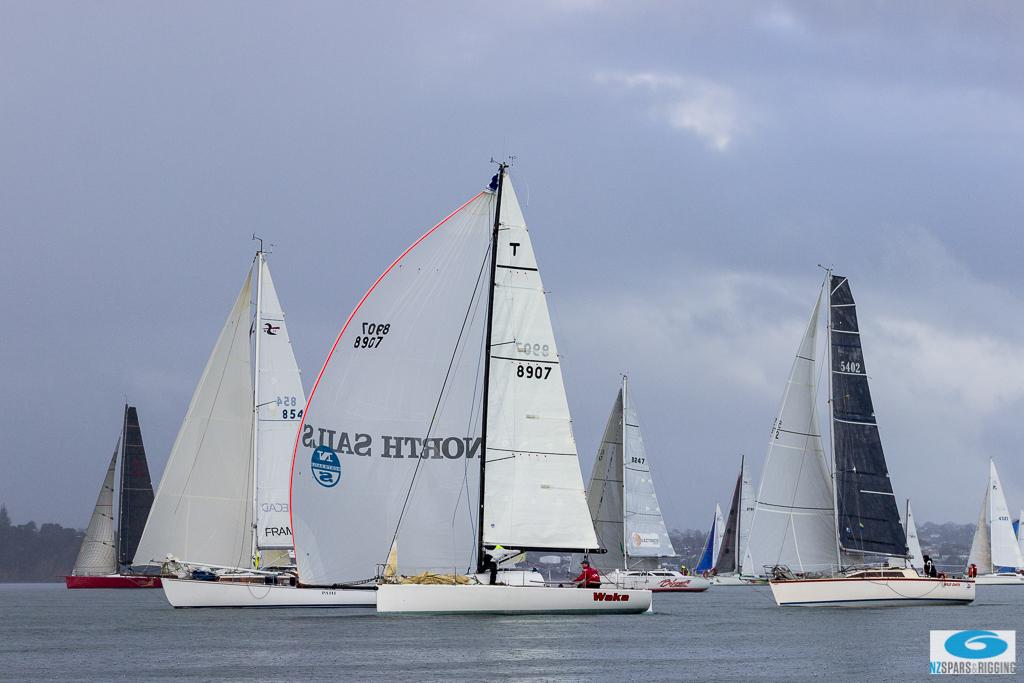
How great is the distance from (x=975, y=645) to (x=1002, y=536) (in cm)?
8403

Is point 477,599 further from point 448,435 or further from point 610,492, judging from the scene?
point 610,492

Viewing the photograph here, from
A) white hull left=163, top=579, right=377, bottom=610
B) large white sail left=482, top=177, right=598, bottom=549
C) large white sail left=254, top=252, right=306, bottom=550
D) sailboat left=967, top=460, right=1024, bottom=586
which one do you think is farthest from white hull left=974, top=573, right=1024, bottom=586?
large white sail left=482, top=177, right=598, bottom=549

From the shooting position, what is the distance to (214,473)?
49938 mm

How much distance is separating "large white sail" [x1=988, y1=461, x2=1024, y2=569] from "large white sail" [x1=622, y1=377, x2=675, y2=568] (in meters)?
49.4

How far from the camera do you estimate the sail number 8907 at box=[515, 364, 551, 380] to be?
39.2 metres

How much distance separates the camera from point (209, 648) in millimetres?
33812

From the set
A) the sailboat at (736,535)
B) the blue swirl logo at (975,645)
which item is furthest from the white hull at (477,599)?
the sailboat at (736,535)

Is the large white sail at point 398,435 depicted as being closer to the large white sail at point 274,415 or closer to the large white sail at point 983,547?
the large white sail at point 274,415

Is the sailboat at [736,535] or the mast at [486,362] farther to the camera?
the sailboat at [736,535]

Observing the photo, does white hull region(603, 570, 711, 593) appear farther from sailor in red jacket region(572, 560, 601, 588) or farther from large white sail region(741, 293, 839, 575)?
sailor in red jacket region(572, 560, 601, 588)

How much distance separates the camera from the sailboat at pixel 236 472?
4866 centimetres

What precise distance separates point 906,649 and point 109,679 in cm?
1797

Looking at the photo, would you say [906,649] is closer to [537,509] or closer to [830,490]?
[537,509]

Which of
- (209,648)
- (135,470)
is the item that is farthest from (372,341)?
(135,470)
